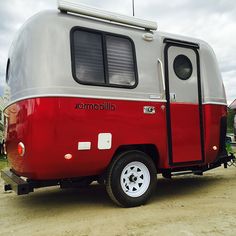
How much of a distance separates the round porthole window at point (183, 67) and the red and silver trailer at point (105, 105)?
20 mm

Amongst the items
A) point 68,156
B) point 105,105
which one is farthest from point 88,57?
point 68,156

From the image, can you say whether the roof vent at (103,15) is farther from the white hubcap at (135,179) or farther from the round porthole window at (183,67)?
the white hubcap at (135,179)

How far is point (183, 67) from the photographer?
271 inches

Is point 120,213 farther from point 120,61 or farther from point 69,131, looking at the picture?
point 120,61

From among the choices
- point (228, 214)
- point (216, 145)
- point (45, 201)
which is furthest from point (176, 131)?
point (45, 201)

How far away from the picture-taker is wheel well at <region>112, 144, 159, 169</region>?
600 centimetres

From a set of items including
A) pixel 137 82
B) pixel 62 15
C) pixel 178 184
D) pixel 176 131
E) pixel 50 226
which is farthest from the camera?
pixel 178 184

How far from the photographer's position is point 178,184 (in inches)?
321

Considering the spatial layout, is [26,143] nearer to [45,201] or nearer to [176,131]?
[45,201]

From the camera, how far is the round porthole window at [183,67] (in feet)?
22.2

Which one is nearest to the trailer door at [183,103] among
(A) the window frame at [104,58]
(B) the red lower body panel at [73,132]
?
(B) the red lower body panel at [73,132]

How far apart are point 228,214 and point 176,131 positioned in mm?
1868

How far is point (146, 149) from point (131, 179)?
0.66 metres

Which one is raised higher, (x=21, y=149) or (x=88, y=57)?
(x=88, y=57)
